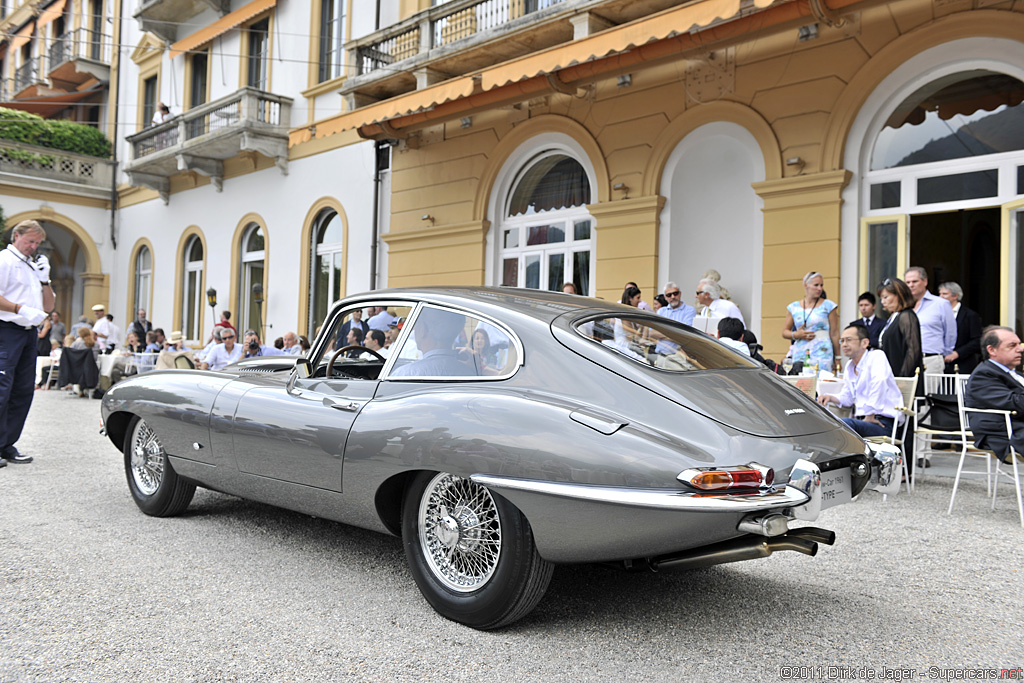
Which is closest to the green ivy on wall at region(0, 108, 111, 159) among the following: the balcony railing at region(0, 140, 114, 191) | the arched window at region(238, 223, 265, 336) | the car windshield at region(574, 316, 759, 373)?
the balcony railing at region(0, 140, 114, 191)

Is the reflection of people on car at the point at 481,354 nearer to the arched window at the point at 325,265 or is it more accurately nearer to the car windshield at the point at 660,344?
the car windshield at the point at 660,344

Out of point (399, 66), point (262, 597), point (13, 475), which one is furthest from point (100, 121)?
point (262, 597)

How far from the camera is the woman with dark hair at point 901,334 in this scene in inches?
260

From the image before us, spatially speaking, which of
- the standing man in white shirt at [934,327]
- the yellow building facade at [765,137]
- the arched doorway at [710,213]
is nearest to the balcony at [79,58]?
the yellow building facade at [765,137]

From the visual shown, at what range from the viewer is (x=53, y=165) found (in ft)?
82.8

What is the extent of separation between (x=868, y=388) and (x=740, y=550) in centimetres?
408

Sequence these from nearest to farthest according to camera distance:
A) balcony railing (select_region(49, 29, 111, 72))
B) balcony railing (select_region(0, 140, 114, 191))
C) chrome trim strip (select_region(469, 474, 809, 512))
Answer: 1. chrome trim strip (select_region(469, 474, 809, 512))
2. balcony railing (select_region(0, 140, 114, 191))
3. balcony railing (select_region(49, 29, 111, 72))

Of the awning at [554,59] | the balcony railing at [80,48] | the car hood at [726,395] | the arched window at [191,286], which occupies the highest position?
the balcony railing at [80,48]

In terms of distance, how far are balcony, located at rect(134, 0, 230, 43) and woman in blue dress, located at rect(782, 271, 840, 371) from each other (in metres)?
18.0

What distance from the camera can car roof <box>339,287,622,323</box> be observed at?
3525mm

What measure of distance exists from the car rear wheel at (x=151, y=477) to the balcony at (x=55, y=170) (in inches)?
929

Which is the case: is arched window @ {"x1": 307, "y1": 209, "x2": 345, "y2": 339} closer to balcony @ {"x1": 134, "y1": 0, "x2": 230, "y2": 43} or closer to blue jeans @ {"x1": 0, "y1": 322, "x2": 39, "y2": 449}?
balcony @ {"x1": 134, "y1": 0, "x2": 230, "y2": 43}

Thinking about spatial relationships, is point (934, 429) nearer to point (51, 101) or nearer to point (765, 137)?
point (765, 137)

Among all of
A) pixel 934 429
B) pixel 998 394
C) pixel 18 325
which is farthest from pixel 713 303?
pixel 18 325
